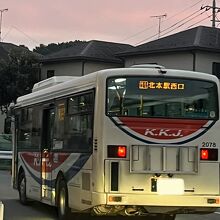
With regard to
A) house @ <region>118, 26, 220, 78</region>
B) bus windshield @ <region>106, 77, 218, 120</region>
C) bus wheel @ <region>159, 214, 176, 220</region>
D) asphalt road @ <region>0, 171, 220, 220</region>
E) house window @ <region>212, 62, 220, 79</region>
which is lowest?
asphalt road @ <region>0, 171, 220, 220</region>

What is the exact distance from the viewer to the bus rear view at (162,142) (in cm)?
1052

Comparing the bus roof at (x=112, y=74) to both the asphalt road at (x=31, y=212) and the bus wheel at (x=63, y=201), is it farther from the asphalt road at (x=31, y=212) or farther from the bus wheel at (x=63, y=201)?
the asphalt road at (x=31, y=212)

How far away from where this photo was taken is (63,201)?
41.1ft

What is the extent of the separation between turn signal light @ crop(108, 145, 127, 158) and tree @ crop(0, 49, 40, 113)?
39802mm

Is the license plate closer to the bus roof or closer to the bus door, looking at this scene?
the bus roof

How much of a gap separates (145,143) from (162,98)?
0.99 m

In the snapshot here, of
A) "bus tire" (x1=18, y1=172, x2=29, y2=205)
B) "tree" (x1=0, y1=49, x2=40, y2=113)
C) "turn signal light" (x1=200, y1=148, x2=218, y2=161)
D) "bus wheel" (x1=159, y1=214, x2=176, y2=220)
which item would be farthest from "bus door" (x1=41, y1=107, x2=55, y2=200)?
"tree" (x1=0, y1=49, x2=40, y2=113)

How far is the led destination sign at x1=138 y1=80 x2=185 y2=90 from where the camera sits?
36.2 feet

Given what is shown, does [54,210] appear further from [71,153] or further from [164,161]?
[164,161]

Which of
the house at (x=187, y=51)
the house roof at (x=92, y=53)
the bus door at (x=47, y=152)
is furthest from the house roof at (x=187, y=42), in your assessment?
the bus door at (x=47, y=152)

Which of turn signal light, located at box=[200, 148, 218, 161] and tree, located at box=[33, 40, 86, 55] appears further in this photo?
tree, located at box=[33, 40, 86, 55]

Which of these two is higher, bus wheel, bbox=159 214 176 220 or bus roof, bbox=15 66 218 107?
bus roof, bbox=15 66 218 107

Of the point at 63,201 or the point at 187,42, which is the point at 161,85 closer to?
the point at 63,201

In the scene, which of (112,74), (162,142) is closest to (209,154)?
(162,142)
